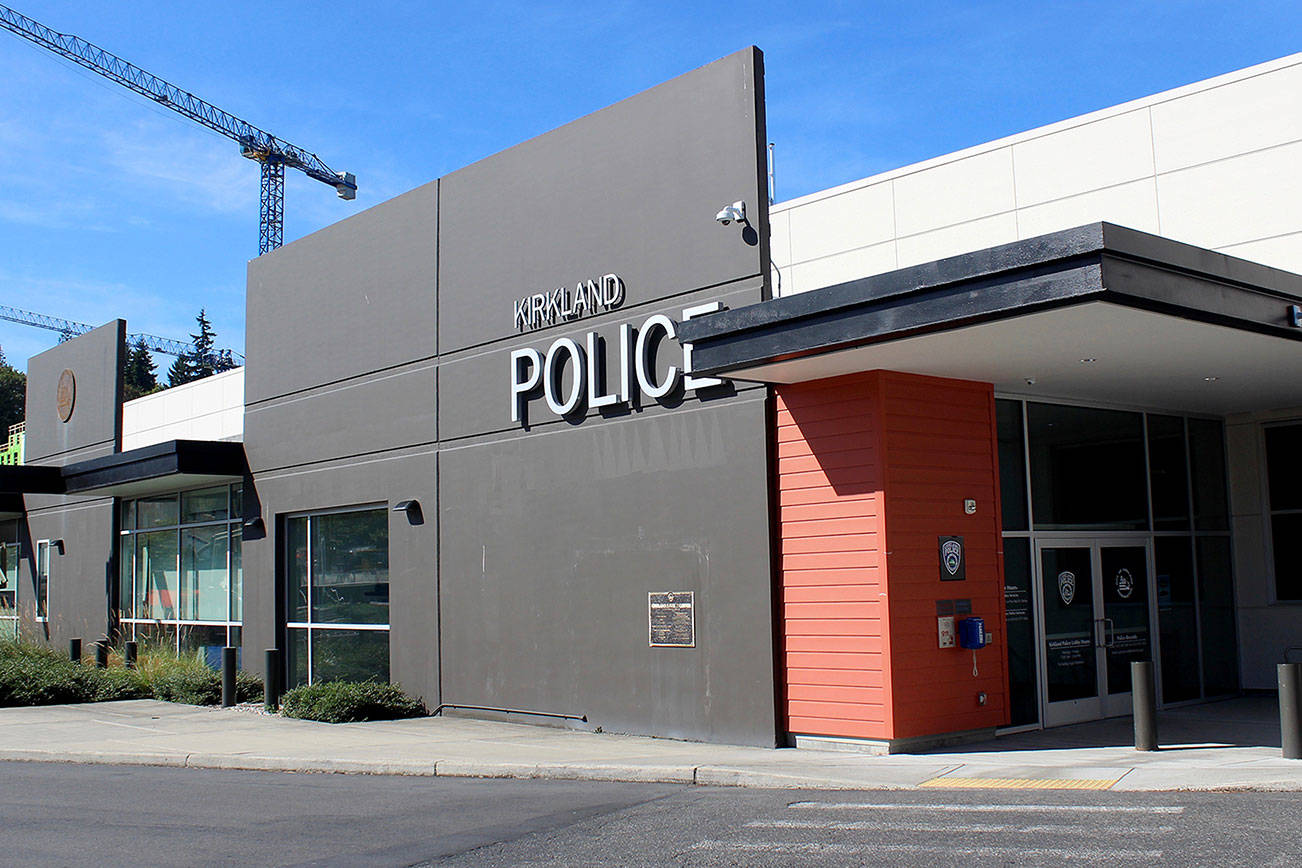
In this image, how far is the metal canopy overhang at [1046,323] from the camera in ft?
29.9

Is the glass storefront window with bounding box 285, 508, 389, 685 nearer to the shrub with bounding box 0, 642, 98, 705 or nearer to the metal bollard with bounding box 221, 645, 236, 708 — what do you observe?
the metal bollard with bounding box 221, 645, 236, 708

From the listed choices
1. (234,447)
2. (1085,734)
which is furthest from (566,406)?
(234,447)

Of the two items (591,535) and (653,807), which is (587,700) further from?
(653,807)

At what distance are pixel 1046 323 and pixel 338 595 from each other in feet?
42.1

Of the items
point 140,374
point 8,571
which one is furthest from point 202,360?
point 8,571

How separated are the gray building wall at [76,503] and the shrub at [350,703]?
31.6ft

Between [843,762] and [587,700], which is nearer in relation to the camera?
[843,762]

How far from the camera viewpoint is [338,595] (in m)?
19.1

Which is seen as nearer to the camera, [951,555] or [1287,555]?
[951,555]

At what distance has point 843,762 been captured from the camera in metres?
11.1

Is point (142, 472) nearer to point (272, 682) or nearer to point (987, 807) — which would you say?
point (272, 682)

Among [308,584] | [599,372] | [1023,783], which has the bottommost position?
[1023,783]

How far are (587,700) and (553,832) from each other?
602 cm

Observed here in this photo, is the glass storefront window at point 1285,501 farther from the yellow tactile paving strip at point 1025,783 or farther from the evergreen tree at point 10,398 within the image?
the evergreen tree at point 10,398
